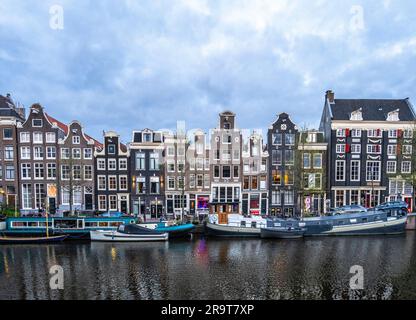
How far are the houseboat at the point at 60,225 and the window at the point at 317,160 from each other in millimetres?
33237

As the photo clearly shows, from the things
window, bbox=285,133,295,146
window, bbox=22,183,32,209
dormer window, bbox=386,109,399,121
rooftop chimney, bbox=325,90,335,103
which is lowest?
window, bbox=22,183,32,209

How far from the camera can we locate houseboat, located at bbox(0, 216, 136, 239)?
30406 millimetres

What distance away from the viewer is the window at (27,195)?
4100cm

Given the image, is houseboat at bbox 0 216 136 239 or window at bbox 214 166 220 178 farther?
window at bbox 214 166 220 178

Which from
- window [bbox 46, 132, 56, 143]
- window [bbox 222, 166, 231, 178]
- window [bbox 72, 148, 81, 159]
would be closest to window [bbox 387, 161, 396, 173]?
window [bbox 222, 166, 231, 178]

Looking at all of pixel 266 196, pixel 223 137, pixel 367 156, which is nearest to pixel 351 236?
pixel 266 196

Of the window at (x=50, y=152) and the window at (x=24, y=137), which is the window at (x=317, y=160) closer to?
the window at (x=50, y=152)

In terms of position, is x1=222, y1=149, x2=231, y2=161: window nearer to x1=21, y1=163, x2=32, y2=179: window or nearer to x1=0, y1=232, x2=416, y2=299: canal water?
x1=0, y1=232, x2=416, y2=299: canal water

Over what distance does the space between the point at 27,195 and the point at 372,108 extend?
6643 cm

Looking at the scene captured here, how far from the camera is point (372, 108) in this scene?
4466cm

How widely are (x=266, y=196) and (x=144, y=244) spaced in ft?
77.6

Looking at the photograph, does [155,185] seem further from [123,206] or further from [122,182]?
[123,206]

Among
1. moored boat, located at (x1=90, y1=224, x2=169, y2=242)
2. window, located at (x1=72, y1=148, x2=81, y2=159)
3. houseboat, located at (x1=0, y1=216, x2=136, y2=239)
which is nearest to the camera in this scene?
moored boat, located at (x1=90, y1=224, x2=169, y2=242)

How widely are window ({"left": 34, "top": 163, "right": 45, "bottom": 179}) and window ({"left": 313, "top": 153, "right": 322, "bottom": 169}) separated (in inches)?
1939
